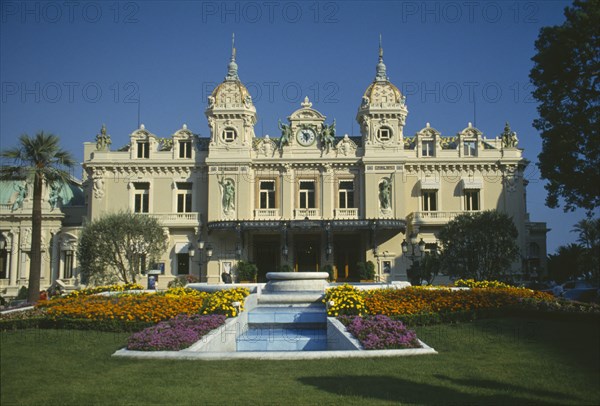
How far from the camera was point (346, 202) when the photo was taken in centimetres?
4478

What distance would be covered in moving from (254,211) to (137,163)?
986 centimetres

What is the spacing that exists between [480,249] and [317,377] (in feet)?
87.9

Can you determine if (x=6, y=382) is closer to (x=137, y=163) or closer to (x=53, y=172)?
(x=53, y=172)

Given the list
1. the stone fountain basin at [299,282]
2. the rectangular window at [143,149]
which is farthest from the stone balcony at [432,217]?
the rectangular window at [143,149]

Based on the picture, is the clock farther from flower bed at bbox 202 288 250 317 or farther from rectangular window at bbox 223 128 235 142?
flower bed at bbox 202 288 250 317

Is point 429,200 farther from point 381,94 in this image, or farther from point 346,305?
point 346,305

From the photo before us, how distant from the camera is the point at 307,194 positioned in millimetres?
44875

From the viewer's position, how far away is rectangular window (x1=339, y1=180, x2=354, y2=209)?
1763 inches

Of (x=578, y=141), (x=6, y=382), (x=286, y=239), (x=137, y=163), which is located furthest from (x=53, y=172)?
(x=578, y=141)

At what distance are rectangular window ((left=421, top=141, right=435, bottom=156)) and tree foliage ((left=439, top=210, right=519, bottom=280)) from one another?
10.4 metres

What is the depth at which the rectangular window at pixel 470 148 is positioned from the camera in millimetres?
45844

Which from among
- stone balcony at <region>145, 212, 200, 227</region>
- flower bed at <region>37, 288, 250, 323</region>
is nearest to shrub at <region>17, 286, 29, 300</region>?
stone balcony at <region>145, 212, 200, 227</region>

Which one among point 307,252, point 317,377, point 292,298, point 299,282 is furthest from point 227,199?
point 317,377

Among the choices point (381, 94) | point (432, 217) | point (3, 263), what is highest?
point (381, 94)
